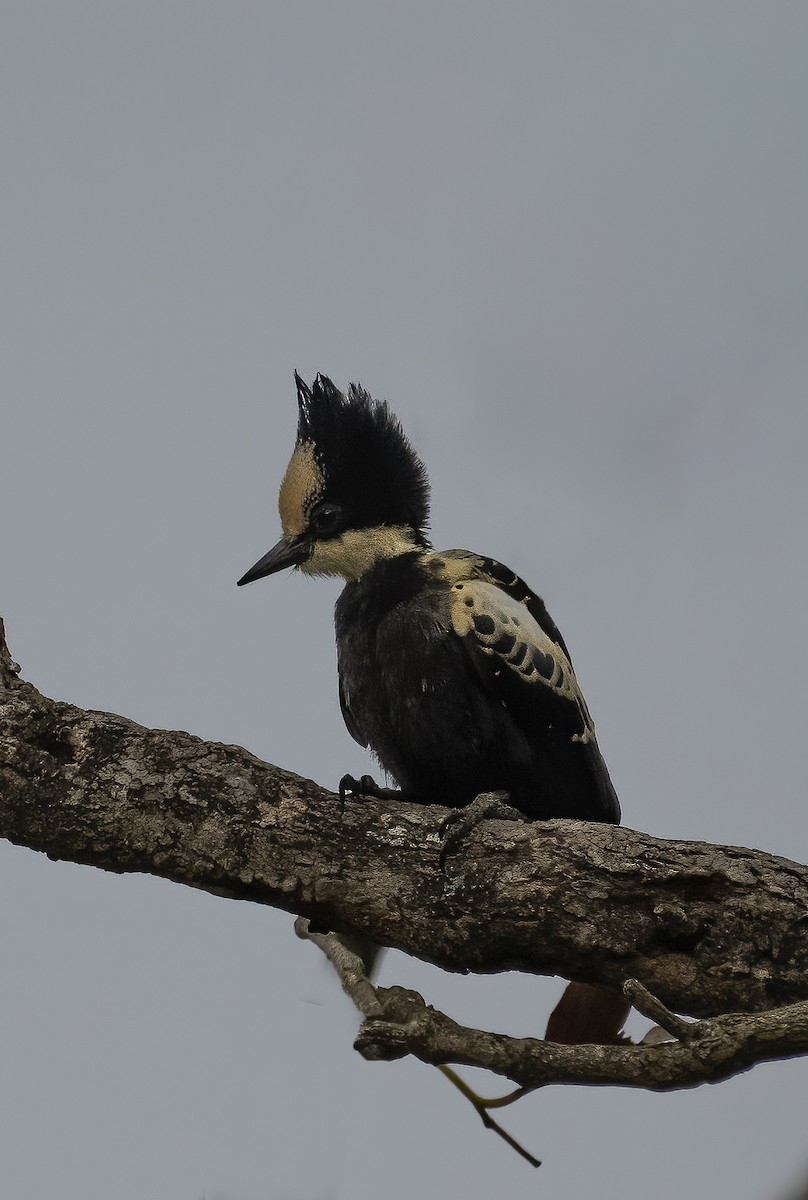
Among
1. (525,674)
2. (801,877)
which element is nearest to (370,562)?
(525,674)

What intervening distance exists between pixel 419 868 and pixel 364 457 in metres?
1.31

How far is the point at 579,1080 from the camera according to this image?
7.20 ft

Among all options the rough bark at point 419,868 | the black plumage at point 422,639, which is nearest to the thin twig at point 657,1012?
the rough bark at point 419,868

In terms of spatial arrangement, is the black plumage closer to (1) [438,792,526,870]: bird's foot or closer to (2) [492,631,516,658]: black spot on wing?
(2) [492,631,516,658]: black spot on wing

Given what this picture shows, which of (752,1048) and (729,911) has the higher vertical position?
(729,911)

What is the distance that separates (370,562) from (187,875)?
112cm

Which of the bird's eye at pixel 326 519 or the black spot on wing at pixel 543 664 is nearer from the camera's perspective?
the black spot on wing at pixel 543 664

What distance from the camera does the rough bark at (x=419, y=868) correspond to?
2809 mm

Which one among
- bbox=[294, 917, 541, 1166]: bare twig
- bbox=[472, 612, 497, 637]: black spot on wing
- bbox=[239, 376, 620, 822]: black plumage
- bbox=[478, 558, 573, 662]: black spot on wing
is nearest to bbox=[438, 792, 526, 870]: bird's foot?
bbox=[239, 376, 620, 822]: black plumage

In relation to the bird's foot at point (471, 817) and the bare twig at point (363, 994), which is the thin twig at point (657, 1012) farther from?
the bird's foot at point (471, 817)

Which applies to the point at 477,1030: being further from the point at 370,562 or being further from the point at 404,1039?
the point at 370,562

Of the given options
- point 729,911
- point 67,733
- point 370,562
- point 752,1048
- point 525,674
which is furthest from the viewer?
point 370,562

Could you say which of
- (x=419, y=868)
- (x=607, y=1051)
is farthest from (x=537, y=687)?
(x=607, y=1051)

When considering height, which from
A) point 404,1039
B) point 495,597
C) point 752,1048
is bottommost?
point 404,1039
